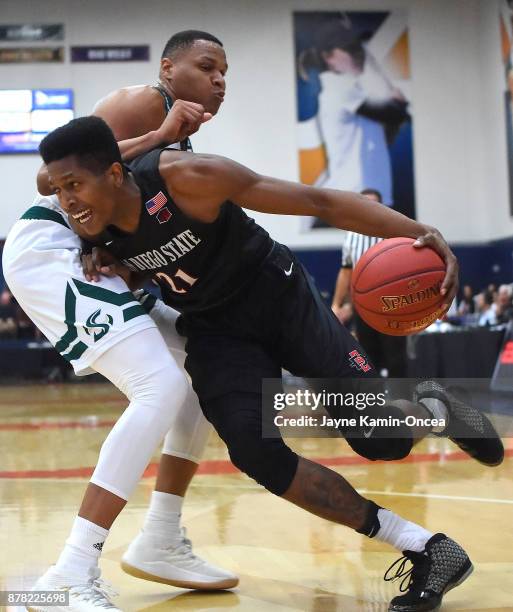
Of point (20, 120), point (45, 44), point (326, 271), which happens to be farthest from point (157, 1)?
point (326, 271)

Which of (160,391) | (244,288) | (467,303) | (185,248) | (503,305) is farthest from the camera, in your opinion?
(467,303)

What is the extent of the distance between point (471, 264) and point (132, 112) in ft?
50.2

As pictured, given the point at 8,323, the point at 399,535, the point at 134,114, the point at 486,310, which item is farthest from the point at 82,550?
the point at 8,323

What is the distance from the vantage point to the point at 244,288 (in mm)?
3049

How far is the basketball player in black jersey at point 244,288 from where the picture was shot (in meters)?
2.76

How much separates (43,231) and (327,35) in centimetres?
1567

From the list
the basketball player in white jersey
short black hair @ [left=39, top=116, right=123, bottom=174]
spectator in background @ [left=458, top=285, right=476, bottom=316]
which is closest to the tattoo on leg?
the basketball player in white jersey

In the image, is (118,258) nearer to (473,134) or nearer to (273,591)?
(273,591)

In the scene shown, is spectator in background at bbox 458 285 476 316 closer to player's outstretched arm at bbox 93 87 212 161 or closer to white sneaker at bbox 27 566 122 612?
player's outstretched arm at bbox 93 87 212 161

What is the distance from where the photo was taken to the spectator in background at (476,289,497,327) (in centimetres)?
1267

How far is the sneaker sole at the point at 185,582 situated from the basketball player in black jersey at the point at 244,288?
44 cm

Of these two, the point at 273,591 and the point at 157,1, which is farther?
the point at 157,1

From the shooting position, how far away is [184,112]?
9.76ft

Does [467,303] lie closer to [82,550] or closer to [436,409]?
[436,409]
